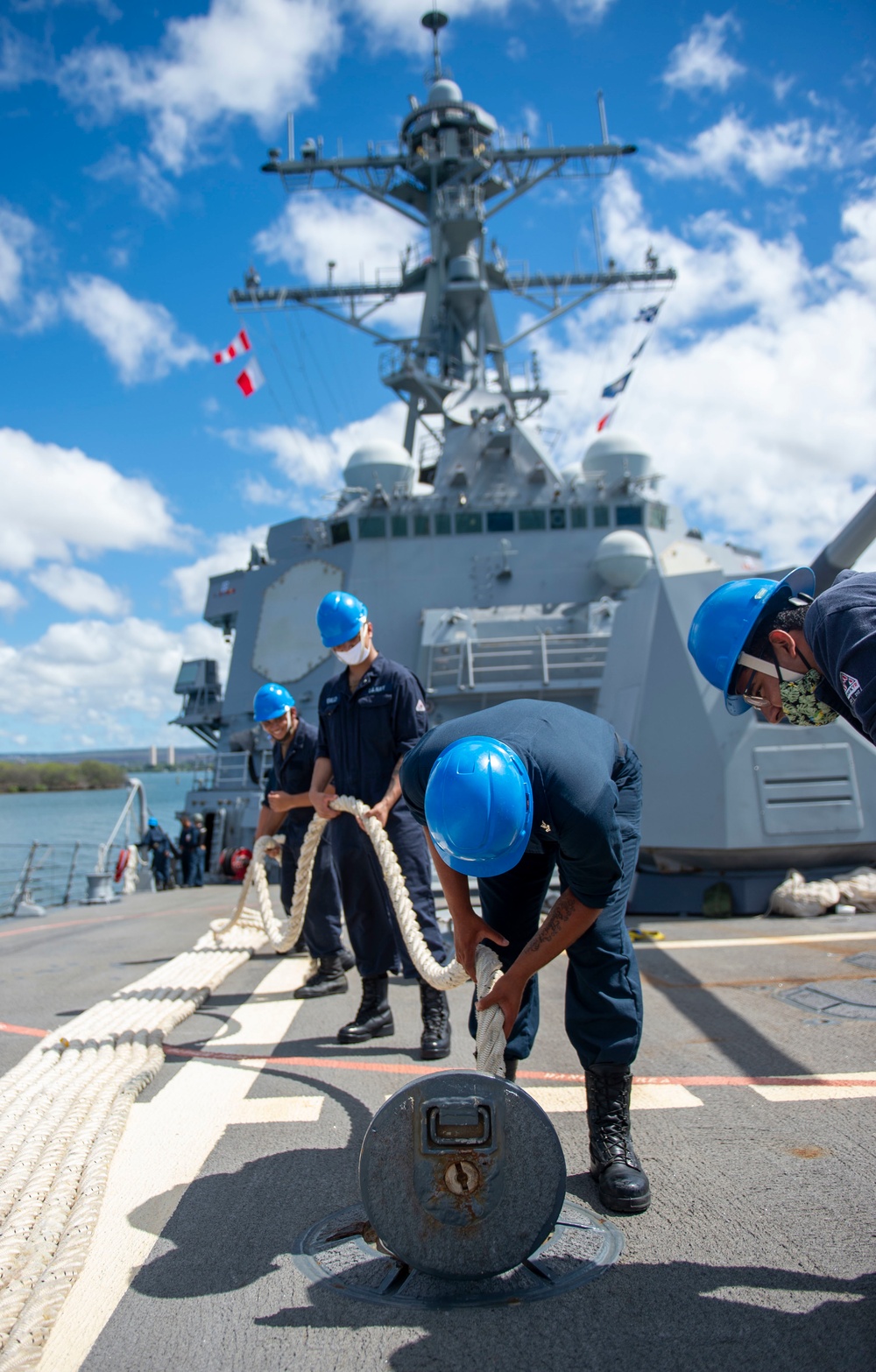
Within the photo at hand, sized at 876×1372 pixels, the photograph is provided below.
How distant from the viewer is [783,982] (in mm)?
3699

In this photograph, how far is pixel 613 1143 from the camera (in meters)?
1.96

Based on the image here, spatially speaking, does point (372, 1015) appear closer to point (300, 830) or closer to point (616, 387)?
point (300, 830)

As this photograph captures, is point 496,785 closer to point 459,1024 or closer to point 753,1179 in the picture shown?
point 753,1179

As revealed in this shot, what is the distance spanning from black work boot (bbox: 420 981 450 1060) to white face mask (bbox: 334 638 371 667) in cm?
119

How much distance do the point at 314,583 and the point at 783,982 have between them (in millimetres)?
12190

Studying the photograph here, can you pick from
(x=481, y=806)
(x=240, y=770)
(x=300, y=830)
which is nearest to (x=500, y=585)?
(x=240, y=770)

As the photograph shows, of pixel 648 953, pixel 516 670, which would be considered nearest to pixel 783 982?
pixel 648 953

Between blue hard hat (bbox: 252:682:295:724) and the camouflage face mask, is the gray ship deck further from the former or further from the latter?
blue hard hat (bbox: 252:682:295:724)

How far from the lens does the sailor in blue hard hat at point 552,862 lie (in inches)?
64.4

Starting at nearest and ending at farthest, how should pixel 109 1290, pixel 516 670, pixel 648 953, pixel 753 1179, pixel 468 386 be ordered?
pixel 109 1290 < pixel 753 1179 < pixel 648 953 < pixel 516 670 < pixel 468 386

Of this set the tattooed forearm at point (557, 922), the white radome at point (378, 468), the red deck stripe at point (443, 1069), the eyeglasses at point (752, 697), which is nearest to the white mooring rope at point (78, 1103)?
the tattooed forearm at point (557, 922)

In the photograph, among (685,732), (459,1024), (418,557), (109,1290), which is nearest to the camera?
(109,1290)

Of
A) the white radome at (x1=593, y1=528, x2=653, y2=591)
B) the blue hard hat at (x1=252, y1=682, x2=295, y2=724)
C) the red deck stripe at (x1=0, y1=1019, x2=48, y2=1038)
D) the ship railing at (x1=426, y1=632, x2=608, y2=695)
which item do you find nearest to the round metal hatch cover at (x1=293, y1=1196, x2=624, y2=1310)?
the red deck stripe at (x1=0, y1=1019, x2=48, y2=1038)

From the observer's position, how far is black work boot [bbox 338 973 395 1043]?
3291 mm
